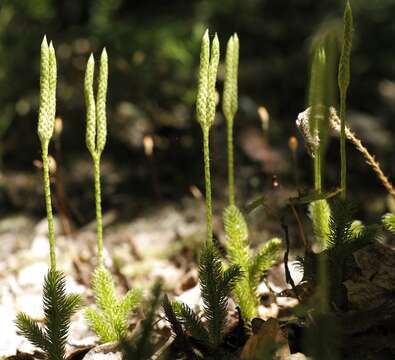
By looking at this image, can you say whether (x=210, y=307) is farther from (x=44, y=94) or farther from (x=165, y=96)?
(x=165, y=96)

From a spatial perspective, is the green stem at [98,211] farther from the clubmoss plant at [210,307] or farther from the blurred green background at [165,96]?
the blurred green background at [165,96]

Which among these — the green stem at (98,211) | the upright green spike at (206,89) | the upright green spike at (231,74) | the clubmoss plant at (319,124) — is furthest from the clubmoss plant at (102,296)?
the clubmoss plant at (319,124)

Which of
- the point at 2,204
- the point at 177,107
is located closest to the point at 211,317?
the point at 2,204

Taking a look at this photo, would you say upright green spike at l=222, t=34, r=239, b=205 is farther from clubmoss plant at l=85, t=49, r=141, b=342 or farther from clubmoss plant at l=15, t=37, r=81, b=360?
clubmoss plant at l=15, t=37, r=81, b=360

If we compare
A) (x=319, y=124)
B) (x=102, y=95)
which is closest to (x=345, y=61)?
(x=319, y=124)

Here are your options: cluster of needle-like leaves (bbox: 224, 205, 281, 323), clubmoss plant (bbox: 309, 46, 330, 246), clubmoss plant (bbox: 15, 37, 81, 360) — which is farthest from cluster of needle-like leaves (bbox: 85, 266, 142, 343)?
clubmoss plant (bbox: 309, 46, 330, 246)

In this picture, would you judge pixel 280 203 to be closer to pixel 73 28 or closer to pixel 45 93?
pixel 45 93

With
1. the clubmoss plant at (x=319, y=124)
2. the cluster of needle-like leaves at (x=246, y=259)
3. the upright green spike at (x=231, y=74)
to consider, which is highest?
the upright green spike at (x=231, y=74)
